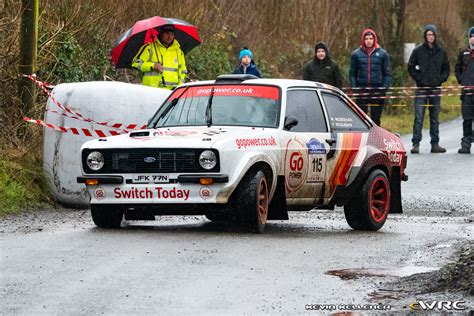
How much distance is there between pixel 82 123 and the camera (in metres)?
15.8

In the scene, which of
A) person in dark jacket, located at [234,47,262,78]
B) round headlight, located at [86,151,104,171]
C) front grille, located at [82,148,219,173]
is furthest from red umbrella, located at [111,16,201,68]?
front grille, located at [82,148,219,173]

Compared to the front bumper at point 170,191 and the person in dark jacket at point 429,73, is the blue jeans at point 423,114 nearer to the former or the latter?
the person in dark jacket at point 429,73

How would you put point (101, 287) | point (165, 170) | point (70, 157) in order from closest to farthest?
point (101, 287)
point (165, 170)
point (70, 157)

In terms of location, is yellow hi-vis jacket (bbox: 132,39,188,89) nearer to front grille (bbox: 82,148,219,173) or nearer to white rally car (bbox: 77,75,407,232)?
white rally car (bbox: 77,75,407,232)

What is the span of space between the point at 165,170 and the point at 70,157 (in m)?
3.68

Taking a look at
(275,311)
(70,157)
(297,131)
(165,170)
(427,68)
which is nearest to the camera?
(275,311)

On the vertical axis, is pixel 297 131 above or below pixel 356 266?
above

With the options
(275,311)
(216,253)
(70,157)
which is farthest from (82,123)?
(275,311)

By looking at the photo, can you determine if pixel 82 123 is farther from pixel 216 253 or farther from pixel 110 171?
pixel 216 253

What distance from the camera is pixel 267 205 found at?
12.7 m

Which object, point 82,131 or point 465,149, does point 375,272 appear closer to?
point 82,131

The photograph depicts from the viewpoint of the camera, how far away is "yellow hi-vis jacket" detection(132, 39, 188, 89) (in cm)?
1852

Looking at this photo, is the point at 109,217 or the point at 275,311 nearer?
the point at 275,311

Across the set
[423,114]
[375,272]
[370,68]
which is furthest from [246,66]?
[375,272]
